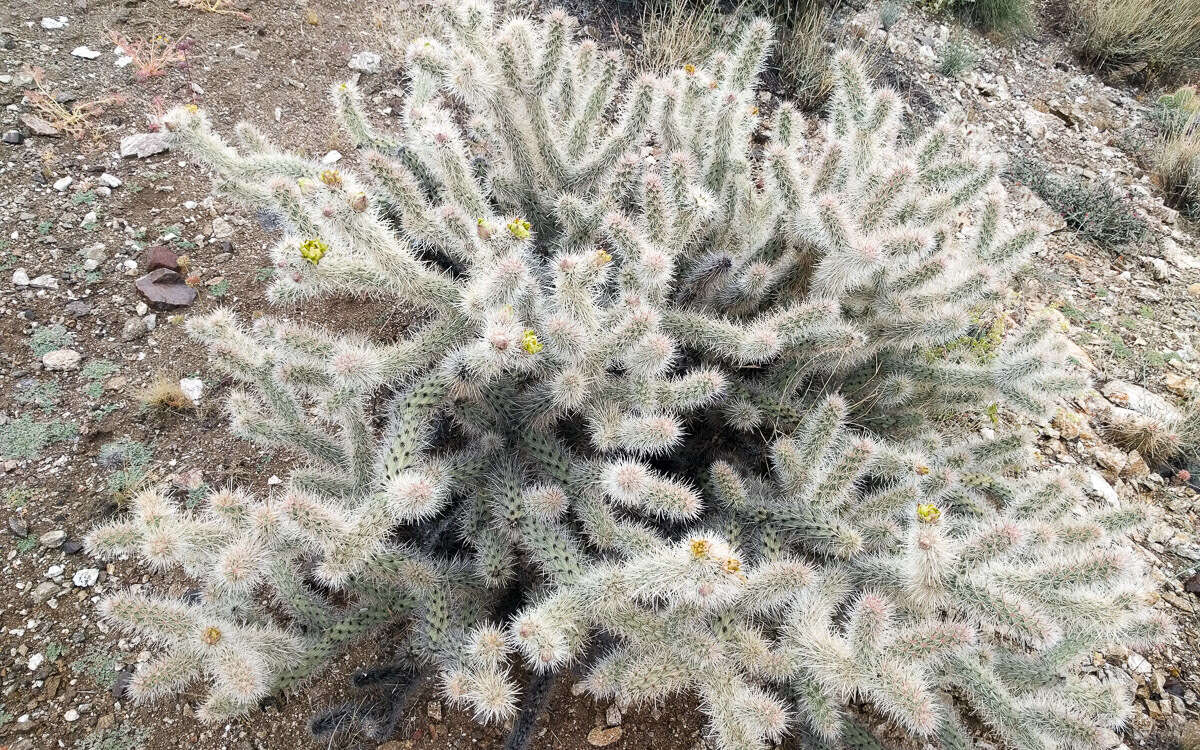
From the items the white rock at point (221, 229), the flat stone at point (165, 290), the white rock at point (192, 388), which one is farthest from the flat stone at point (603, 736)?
the white rock at point (221, 229)

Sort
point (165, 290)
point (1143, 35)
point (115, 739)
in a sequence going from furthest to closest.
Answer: point (1143, 35)
point (165, 290)
point (115, 739)

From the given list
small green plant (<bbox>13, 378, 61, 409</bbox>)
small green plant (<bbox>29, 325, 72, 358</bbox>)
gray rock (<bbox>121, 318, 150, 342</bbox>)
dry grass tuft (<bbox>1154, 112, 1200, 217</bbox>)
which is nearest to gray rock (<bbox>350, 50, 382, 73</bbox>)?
gray rock (<bbox>121, 318, 150, 342</bbox>)

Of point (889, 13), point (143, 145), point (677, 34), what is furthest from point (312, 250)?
point (889, 13)

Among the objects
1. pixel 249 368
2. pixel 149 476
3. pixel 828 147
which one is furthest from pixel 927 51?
pixel 149 476

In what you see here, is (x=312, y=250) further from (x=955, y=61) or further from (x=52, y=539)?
(x=955, y=61)

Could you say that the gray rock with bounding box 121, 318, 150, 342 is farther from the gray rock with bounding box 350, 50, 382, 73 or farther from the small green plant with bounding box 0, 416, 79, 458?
the gray rock with bounding box 350, 50, 382, 73

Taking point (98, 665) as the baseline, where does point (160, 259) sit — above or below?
above
